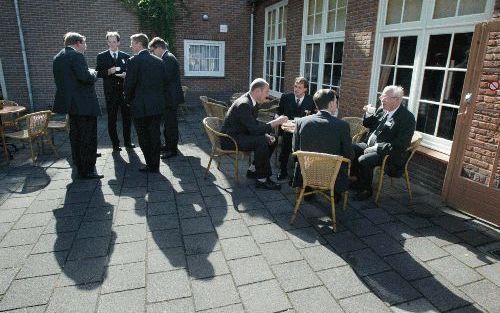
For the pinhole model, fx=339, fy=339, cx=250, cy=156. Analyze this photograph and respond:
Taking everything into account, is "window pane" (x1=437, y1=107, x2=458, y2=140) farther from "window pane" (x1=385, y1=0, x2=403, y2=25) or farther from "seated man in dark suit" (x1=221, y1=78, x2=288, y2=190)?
"seated man in dark suit" (x1=221, y1=78, x2=288, y2=190)

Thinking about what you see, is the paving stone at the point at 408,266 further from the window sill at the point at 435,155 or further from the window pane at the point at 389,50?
the window pane at the point at 389,50

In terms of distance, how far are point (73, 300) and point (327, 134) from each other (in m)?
2.55

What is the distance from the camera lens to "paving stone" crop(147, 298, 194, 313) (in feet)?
7.51

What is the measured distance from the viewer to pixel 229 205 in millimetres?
3930

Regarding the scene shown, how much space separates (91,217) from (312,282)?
93.9 inches

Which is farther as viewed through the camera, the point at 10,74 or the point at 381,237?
the point at 10,74

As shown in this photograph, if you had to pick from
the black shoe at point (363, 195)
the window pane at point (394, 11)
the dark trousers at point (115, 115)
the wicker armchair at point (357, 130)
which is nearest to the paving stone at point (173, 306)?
the black shoe at point (363, 195)

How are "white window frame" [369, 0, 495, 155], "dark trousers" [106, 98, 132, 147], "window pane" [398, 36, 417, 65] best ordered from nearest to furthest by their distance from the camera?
"white window frame" [369, 0, 495, 155] → "window pane" [398, 36, 417, 65] → "dark trousers" [106, 98, 132, 147]

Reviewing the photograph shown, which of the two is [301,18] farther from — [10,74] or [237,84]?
[10,74]

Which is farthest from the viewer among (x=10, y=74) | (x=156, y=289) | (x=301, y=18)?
(x=10, y=74)

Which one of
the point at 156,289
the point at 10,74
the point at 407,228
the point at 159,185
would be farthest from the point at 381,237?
the point at 10,74

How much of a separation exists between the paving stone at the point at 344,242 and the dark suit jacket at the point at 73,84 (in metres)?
3.36

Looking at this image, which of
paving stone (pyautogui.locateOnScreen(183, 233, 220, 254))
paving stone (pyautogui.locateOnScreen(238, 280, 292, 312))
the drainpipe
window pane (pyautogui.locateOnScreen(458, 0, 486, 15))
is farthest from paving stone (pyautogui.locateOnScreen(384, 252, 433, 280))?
the drainpipe

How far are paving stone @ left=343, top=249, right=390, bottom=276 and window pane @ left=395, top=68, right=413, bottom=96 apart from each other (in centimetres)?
271
